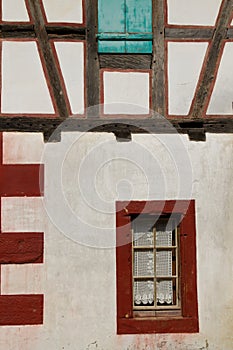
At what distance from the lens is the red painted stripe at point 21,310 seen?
7.48 metres

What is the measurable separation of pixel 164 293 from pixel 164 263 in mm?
328

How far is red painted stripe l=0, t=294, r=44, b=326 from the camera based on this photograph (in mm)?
7480

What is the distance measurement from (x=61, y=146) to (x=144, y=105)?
3.36ft

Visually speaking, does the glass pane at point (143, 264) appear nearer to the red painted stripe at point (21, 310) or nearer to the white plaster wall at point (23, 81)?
the red painted stripe at point (21, 310)

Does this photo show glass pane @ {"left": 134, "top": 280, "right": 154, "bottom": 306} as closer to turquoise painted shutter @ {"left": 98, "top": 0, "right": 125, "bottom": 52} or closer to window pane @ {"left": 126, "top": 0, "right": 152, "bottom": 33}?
turquoise painted shutter @ {"left": 98, "top": 0, "right": 125, "bottom": 52}

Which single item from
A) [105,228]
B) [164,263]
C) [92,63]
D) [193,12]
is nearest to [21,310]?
[105,228]

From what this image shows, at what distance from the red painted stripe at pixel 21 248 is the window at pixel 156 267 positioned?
863 millimetres

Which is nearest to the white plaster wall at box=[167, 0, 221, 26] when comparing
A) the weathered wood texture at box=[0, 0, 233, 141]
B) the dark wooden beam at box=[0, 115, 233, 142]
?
the weathered wood texture at box=[0, 0, 233, 141]

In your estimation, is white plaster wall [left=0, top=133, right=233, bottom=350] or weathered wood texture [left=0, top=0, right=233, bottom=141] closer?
white plaster wall [left=0, top=133, right=233, bottom=350]

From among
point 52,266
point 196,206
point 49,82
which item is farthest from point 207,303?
point 49,82

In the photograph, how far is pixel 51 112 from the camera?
25.3ft

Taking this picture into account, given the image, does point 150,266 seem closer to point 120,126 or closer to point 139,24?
point 120,126

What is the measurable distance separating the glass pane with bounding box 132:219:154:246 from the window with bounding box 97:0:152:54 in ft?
6.23

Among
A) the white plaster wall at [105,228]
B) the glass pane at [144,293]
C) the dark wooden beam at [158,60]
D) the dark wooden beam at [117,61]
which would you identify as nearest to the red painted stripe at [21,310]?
the white plaster wall at [105,228]
